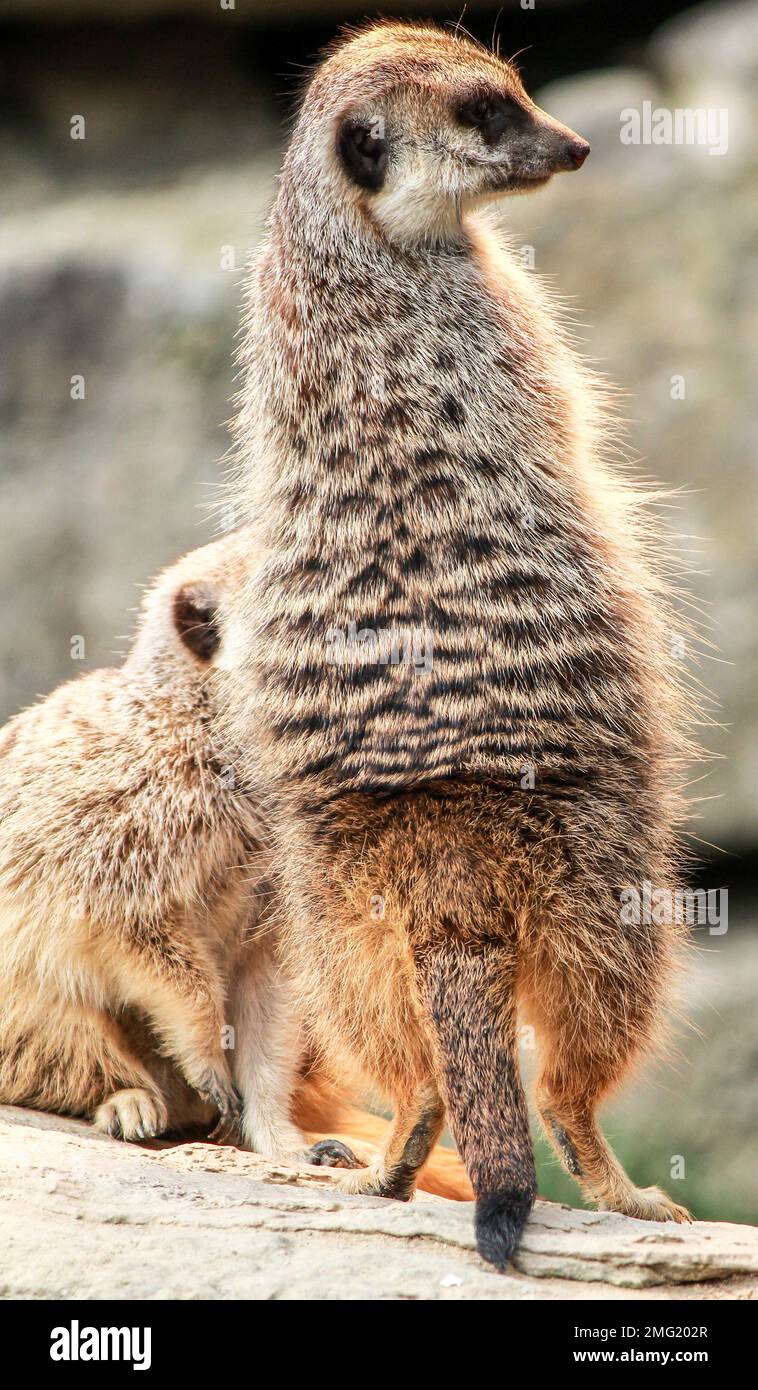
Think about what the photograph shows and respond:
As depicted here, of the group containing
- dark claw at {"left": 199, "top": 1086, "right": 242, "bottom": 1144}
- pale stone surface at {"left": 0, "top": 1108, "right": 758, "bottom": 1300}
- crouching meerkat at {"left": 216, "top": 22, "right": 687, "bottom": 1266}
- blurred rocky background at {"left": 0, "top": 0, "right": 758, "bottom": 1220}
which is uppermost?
blurred rocky background at {"left": 0, "top": 0, "right": 758, "bottom": 1220}

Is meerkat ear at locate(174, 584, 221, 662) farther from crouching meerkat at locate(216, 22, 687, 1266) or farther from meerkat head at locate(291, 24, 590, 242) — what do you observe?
meerkat head at locate(291, 24, 590, 242)

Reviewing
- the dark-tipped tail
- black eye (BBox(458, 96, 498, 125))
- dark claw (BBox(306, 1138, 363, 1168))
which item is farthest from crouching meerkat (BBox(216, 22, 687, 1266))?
dark claw (BBox(306, 1138, 363, 1168))

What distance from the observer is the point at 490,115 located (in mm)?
2145

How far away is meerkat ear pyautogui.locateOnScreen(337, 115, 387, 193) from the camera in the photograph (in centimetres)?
213

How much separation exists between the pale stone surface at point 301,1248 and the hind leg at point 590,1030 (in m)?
0.16

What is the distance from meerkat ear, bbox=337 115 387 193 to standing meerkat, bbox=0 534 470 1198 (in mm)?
642

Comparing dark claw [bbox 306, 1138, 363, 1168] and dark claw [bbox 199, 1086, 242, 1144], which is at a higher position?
dark claw [bbox 199, 1086, 242, 1144]

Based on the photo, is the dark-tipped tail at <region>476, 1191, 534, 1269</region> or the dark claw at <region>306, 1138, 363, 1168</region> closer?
the dark-tipped tail at <region>476, 1191, 534, 1269</region>

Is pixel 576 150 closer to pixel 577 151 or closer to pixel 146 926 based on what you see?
pixel 577 151

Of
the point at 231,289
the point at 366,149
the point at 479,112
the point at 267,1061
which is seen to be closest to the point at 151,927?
the point at 267,1061

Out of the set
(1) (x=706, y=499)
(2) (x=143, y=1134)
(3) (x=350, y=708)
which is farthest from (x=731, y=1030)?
(3) (x=350, y=708)

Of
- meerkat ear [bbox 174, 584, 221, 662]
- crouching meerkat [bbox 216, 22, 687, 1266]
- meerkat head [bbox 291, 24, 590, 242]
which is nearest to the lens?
crouching meerkat [bbox 216, 22, 687, 1266]

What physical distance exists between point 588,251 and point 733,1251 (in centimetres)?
392

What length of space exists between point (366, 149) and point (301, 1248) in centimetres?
158
